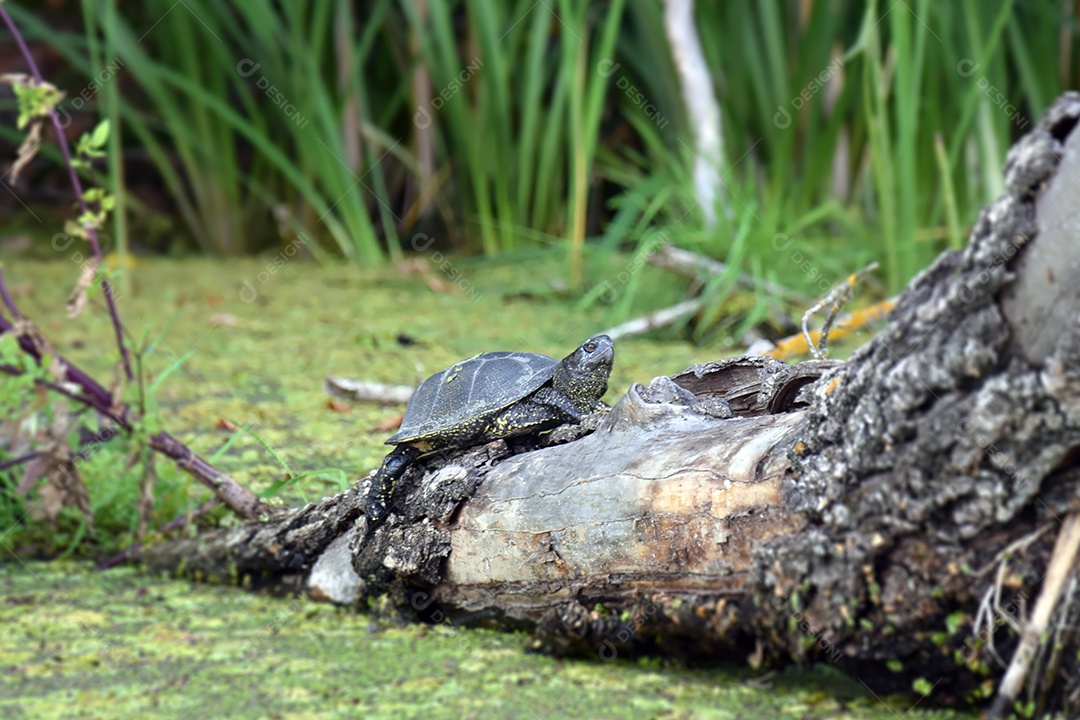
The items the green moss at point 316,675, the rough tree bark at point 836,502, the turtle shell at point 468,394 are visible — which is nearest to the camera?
the rough tree bark at point 836,502

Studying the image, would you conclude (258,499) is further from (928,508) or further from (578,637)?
(928,508)

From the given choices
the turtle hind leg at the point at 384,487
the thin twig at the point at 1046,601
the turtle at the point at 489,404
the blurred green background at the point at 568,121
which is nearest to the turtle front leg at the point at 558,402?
the turtle at the point at 489,404

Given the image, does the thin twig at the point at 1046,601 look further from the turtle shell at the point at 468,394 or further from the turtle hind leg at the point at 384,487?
the turtle hind leg at the point at 384,487

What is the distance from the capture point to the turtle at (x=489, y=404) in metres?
1.73

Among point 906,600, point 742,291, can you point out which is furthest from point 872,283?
point 906,600

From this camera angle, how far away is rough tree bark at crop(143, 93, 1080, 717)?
45.1 inches

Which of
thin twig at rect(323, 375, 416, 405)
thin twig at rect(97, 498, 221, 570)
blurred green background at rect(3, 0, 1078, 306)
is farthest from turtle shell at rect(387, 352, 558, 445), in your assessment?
blurred green background at rect(3, 0, 1078, 306)

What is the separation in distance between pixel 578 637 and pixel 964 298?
0.69 meters

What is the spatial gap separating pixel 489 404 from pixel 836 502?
61 cm

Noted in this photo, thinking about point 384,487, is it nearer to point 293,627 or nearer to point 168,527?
point 293,627

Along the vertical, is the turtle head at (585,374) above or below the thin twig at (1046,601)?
above

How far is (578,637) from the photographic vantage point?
4.98 ft

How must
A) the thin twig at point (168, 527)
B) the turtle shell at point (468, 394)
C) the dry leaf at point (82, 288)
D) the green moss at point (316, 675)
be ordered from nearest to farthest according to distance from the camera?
the green moss at point (316, 675), the turtle shell at point (468, 394), the dry leaf at point (82, 288), the thin twig at point (168, 527)

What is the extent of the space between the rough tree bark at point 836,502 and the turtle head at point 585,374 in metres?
0.10
